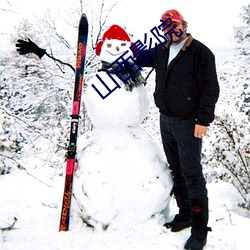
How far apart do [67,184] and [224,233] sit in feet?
5.66

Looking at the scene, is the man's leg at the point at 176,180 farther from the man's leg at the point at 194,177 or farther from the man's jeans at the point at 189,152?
the man's leg at the point at 194,177

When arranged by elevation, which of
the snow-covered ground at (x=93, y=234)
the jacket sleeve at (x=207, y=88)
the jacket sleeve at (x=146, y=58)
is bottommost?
the snow-covered ground at (x=93, y=234)

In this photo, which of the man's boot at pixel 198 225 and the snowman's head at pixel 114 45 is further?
the snowman's head at pixel 114 45

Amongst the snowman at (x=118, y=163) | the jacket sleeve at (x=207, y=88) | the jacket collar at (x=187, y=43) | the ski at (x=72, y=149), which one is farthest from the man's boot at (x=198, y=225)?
the jacket collar at (x=187, y=43)

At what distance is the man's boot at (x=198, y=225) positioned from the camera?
2.61 metres

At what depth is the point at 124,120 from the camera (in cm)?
288

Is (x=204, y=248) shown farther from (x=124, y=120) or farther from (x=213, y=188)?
(x=213, y=188)

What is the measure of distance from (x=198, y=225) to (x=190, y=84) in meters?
1.33

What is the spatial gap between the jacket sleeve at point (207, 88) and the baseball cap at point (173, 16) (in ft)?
1.23

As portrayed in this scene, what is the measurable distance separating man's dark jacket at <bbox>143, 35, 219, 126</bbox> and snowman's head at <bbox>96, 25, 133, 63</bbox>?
0.50 m

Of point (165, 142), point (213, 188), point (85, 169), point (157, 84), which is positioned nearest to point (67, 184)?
point (85, 169)

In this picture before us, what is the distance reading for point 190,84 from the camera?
2.48 m

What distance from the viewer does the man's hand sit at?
7.84 feet

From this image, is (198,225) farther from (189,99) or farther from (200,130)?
(189,99)
